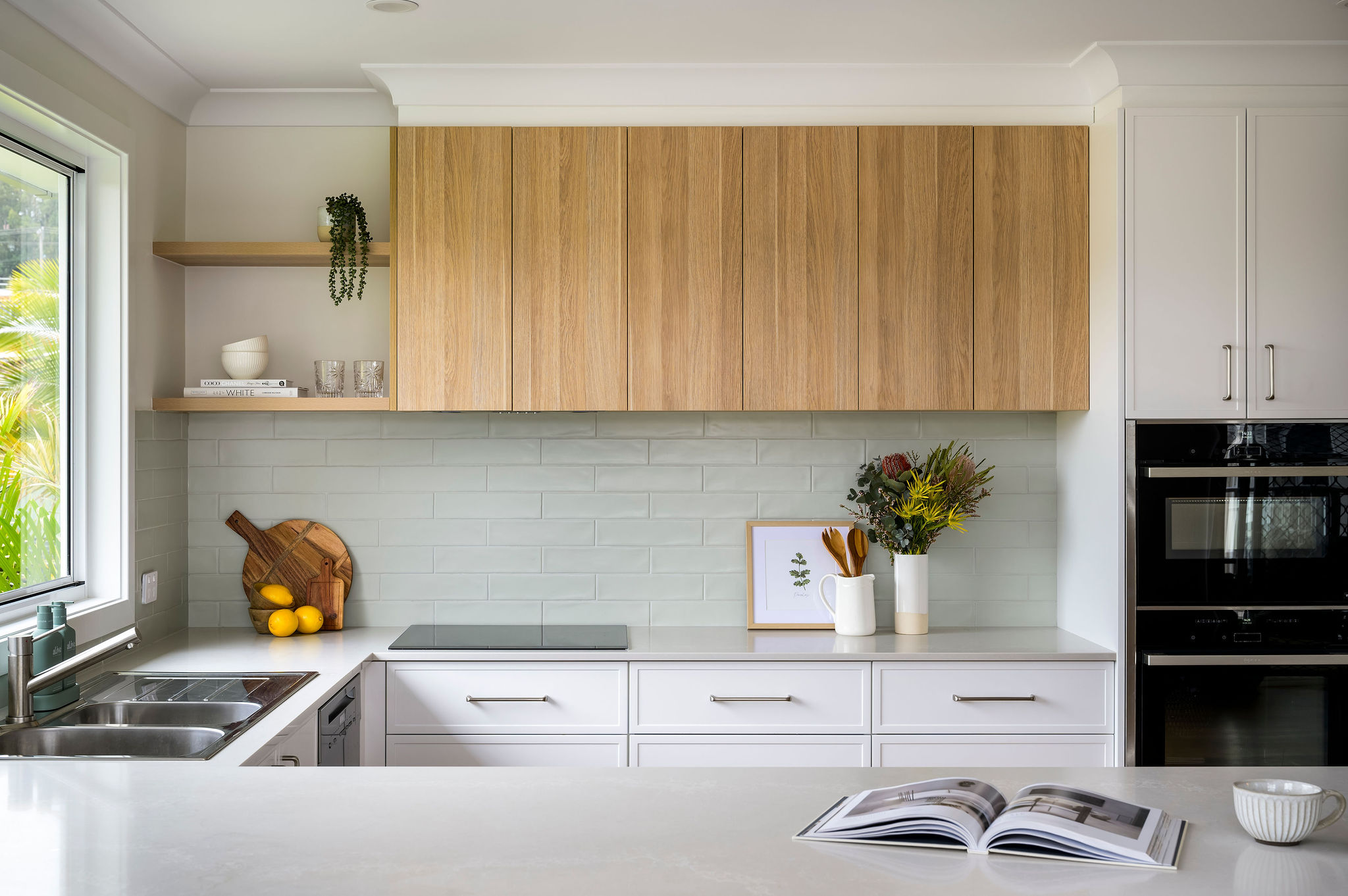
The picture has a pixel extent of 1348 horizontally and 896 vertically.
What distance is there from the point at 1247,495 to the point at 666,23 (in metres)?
2.05

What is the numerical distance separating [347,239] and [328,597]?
3.74ft

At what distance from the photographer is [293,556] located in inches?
129

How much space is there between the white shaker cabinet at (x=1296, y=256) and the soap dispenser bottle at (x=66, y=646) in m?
3.11

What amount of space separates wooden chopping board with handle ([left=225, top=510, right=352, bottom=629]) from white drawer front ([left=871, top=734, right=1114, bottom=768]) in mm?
1788

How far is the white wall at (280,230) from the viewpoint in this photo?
10.7 ft

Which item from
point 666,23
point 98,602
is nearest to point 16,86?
point 98,602

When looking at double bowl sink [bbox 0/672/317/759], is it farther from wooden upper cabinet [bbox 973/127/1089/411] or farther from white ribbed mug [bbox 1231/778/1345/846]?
wooden upper cabinet [bbox 973/127/1089/411]

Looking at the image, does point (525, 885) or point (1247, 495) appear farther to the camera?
point (1247, 495)

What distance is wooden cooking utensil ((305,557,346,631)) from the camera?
3.25m

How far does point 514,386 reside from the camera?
2975mm

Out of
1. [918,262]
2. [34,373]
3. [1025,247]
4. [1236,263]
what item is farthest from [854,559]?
[34,373]

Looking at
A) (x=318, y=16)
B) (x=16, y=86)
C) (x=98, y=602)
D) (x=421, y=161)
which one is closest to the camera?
(x=16, y=86)

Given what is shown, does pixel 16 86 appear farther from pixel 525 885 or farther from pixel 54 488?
pixel 525 885

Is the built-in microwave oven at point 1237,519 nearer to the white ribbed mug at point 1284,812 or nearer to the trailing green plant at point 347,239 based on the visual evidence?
the white ribbed mug at point 1284,812
